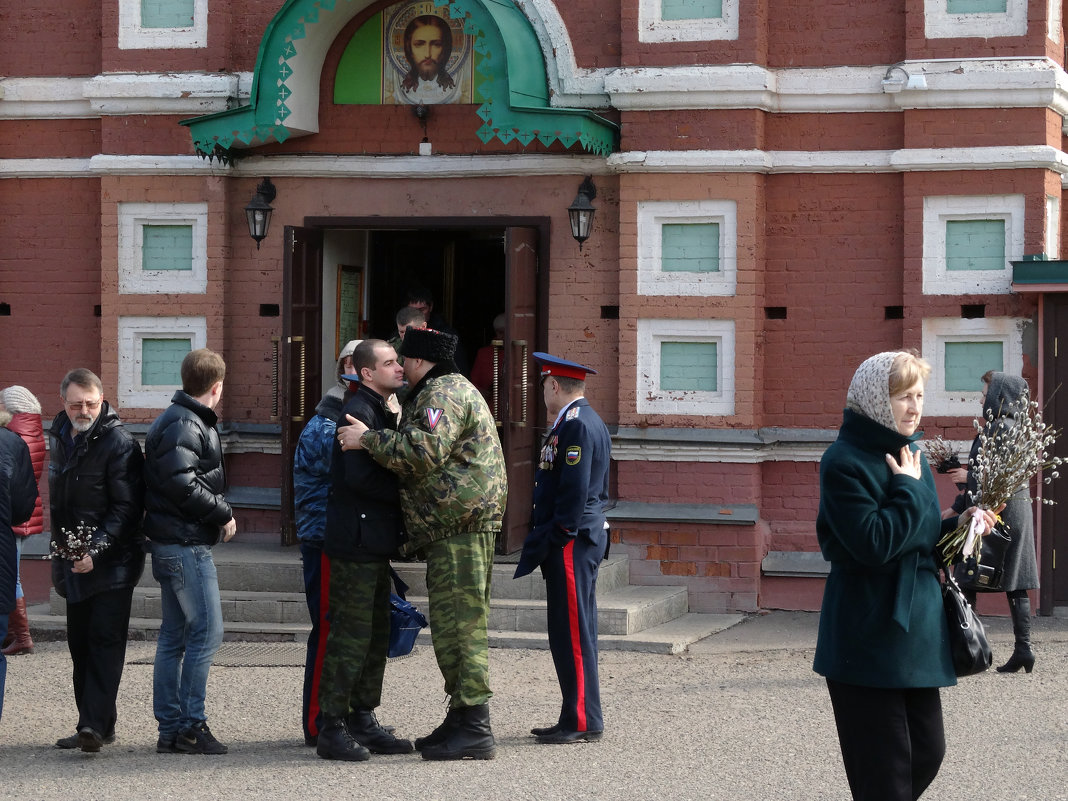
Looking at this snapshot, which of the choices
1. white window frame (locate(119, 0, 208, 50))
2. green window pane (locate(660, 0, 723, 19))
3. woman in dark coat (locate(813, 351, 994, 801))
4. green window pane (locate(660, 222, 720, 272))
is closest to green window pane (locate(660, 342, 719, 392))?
green window pane (locate(660, 222, 720, 272))

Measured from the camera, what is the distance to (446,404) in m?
6.35

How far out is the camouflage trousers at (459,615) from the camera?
636 cm

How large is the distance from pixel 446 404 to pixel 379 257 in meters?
5.69

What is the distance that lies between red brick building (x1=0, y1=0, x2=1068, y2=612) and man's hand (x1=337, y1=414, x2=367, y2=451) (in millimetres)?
3409

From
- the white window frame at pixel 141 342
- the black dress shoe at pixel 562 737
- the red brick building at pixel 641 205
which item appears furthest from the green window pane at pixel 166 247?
the black dress shoe at pixel 562 737

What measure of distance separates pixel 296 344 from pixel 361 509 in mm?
3930

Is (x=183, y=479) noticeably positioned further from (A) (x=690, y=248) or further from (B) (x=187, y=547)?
(A) (x=690, y=248)

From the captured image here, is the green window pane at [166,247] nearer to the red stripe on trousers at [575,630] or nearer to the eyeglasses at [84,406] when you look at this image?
the eyeglasses at [84,406]

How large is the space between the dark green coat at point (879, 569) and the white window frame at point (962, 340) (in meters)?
5.57

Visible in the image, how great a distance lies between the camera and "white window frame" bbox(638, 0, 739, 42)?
10.0 meters

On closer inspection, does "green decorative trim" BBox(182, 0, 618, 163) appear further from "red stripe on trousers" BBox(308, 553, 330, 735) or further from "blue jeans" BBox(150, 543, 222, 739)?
"blue jeans" BBox(150, 543, 222, 739)

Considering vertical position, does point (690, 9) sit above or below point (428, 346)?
above

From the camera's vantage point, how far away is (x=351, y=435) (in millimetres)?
6297

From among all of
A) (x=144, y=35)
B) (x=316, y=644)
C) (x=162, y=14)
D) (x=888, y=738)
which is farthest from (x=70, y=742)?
(x=162, y=14)
